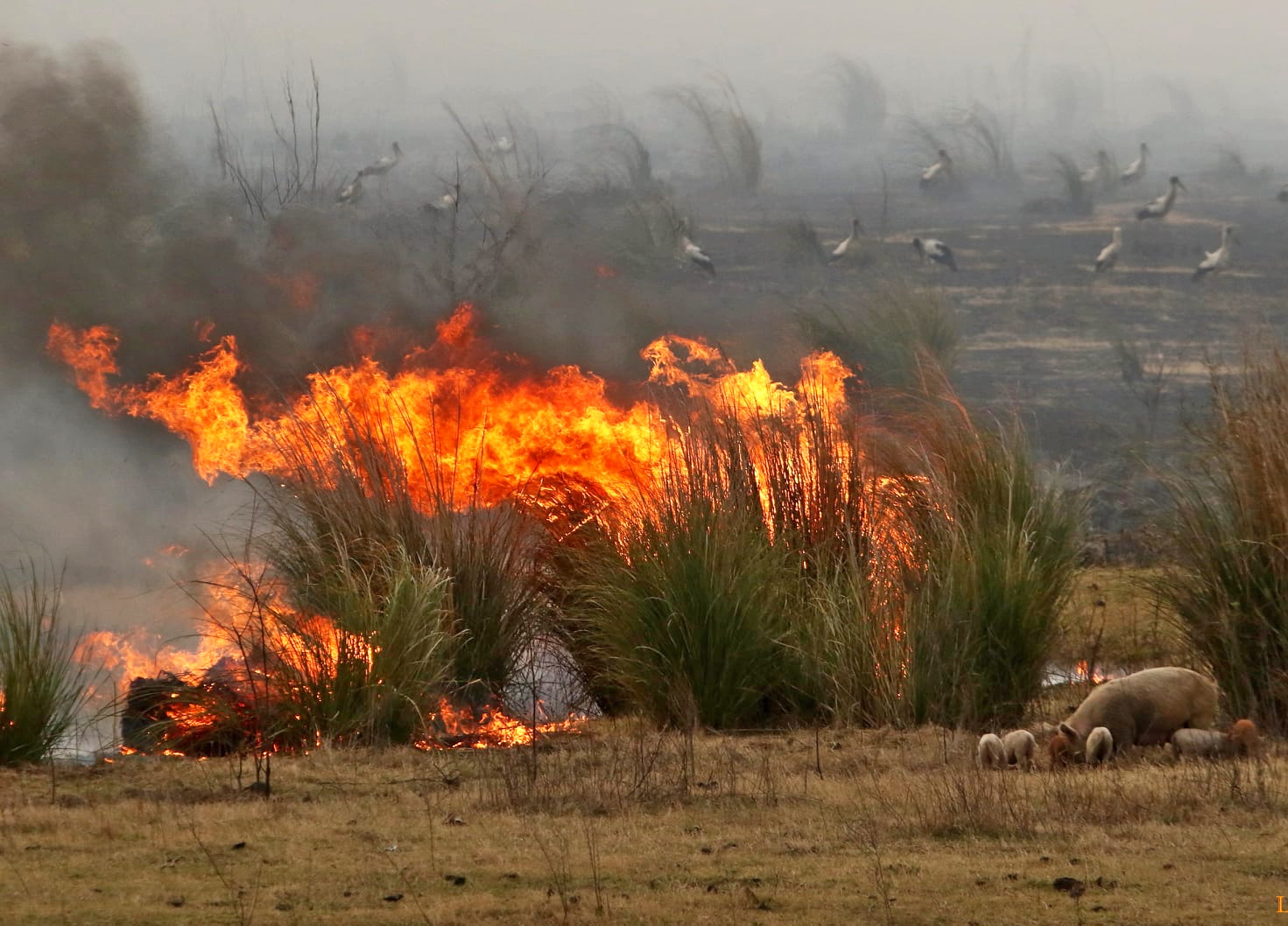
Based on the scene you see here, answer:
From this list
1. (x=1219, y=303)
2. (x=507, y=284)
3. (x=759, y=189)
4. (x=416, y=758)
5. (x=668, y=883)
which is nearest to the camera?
(x=668, y=883)

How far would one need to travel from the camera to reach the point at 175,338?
15344 millimetres

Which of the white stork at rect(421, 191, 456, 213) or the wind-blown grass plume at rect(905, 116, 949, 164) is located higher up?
the wind-blown grass plume at rect(905, 116, 949, 164)

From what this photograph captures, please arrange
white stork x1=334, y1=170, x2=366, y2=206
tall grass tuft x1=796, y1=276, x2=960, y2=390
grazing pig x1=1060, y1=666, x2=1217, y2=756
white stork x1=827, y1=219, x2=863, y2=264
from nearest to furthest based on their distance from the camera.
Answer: grazing pig x1=1060, y1=666, x2=1217, y2=756
tall grass tuft x1=796, y1=276, x2=960, y2=390
white stork x1=334, y1=170, x2=366, y2=206
white stork x1=827, y1=219, x2=863, y2=264

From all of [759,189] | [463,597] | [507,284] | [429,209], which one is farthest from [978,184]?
[463,597]

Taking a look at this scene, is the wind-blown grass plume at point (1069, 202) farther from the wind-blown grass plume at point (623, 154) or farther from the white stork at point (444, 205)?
the white stork at point (444, 205)

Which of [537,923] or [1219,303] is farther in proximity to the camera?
[1219,303]

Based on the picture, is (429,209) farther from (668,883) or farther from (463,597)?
(668,883)

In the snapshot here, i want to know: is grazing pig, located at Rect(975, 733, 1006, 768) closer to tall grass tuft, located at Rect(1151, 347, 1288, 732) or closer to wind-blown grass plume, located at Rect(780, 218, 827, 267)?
tall grass tuft, located at Rect(1151, 347, 1288, 732)

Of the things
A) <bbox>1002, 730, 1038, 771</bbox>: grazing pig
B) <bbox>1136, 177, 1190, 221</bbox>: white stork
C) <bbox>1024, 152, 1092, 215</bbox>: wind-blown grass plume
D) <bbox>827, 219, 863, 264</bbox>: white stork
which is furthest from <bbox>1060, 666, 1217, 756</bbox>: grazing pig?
<bbox>1024, 152, 1092, 215</bbox>: wind-blown grass plume

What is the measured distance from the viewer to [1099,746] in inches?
311

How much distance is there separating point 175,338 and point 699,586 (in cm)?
741

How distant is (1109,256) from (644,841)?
2908cm

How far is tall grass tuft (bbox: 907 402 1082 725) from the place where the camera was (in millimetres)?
9336

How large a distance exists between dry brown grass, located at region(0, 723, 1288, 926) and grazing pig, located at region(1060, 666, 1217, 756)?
0.20 m
